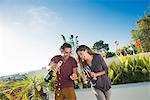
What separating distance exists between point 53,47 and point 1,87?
43.4 inches

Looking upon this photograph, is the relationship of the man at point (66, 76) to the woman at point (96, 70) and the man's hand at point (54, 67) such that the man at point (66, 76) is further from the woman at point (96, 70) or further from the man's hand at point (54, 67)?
the woman at point (96, 70)

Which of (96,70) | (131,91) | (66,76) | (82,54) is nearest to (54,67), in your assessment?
(66,76)

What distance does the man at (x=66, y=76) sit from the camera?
4656 millimetres

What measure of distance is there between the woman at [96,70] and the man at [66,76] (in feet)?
0.49

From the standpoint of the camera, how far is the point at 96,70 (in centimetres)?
447

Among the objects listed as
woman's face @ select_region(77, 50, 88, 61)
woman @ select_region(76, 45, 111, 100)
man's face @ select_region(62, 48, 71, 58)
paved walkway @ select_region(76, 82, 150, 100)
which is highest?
man's face @ select_region(62, 48, 71, 58)

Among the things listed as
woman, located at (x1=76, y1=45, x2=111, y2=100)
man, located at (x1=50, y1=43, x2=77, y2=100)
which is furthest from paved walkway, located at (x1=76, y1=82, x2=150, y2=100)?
man, located at (x1=50, y1=43, x2=77, y2=100)

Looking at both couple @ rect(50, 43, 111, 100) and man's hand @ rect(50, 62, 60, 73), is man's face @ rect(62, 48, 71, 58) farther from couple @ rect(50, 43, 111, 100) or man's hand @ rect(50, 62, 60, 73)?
man's hand @ rect(50, 62, 60, 73)

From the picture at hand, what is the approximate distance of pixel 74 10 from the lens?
568 centimetres

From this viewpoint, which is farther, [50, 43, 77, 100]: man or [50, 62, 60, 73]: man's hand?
[50, 62, 60, 73]: man's hand

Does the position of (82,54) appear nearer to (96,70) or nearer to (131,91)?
(96,70)

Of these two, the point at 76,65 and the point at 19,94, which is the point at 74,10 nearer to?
the point at 76,65

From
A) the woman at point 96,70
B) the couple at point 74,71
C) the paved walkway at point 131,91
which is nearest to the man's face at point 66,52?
the couple at point 74,71

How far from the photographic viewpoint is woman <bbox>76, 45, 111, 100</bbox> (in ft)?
14.4
